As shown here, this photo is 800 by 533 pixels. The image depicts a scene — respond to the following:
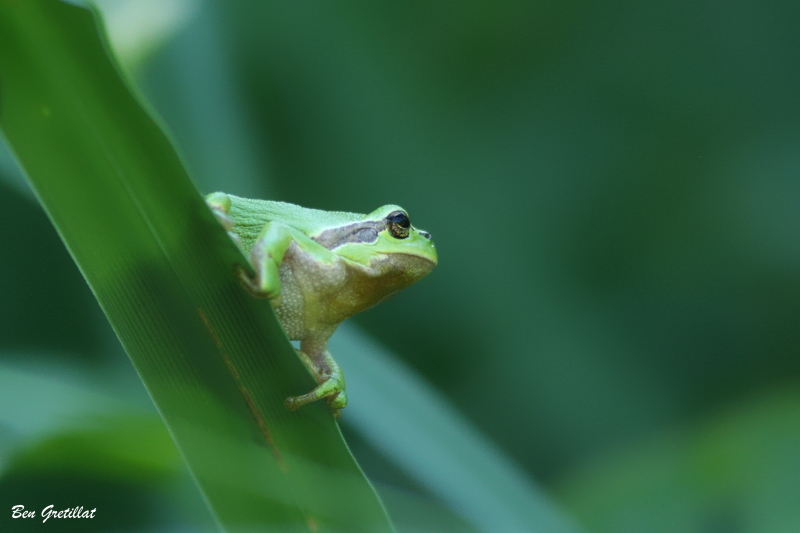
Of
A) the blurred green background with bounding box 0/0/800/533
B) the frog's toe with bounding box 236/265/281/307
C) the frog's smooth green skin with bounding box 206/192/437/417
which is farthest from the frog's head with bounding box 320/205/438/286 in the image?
the blurred green background with bounding box 0/0/800/533

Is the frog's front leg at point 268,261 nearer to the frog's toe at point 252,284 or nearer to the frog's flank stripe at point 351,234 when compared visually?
the frog's toe at point 252,284

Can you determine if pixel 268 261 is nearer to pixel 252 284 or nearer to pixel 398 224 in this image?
pixel 252 284

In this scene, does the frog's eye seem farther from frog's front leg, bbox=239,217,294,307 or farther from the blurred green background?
the blurred green background

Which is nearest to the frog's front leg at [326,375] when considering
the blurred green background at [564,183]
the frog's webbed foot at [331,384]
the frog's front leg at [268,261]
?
the frog's webbed foot at [331,384]

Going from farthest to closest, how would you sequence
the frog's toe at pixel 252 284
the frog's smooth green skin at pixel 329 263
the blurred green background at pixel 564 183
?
the blurred green background at pixel 564 183 < the frog's smooth green skin at pixel 329 263 < the frog's toe at pixel 252 284

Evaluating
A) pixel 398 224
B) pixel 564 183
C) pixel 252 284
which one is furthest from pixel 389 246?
pixel 564 183

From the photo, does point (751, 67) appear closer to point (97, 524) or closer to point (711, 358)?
point (711, 358)

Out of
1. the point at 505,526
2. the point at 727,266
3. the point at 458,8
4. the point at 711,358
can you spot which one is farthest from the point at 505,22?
the point at 505,526
